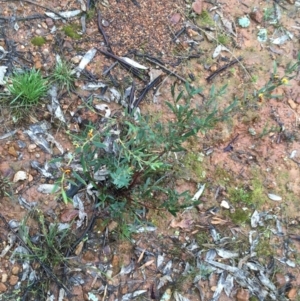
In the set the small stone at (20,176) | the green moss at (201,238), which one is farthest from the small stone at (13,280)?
the green moss at (201,238)

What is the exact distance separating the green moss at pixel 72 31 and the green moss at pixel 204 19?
89cm

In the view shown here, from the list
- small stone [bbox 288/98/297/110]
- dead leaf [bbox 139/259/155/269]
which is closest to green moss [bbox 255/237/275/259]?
dead leaf [bbox 139/259/155/269]

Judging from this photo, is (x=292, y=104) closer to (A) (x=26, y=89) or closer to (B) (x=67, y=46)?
(B) (x=67, y=46)

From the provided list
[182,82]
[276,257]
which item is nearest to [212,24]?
[182,82]

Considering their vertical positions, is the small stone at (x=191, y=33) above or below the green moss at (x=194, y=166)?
above

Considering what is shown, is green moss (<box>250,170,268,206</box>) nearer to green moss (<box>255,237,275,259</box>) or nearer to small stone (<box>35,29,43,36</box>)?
green moss (<box>255,237,275,259</box>)

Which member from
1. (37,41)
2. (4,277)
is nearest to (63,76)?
(37,41)

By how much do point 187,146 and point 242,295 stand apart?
39.1 inches

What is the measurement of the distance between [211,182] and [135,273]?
76 centimetres

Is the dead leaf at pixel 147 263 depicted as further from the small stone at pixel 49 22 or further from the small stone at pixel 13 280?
the small stone at pixel 49 22

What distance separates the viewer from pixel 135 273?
2.99 metres

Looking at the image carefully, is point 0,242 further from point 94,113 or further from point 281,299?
point 281,299

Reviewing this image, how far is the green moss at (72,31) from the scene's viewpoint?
3.39 metres

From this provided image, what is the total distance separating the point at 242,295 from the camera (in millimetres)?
3016
